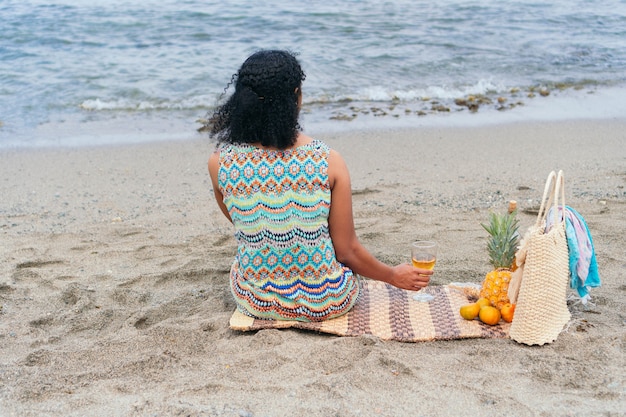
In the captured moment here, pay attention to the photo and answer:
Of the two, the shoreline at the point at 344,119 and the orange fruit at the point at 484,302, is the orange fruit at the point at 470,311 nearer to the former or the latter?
the orange fruit at the point at 484,302

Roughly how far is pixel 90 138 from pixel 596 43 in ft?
31.1

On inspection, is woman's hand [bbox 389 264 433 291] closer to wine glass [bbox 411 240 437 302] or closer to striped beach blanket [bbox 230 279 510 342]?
wine glass [bbox 411 240 437 302]

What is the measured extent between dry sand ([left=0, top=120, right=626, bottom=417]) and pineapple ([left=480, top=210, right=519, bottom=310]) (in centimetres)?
31

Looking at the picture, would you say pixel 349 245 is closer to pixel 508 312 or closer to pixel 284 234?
pixel 284 234

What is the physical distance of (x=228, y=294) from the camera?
3.93m

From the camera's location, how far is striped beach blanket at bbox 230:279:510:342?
10.7 ft

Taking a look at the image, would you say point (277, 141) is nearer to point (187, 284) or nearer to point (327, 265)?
point (327, 265)

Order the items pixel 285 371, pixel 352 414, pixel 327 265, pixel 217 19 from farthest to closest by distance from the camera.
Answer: pixel 217 19, pixel 327 265, pixel 285 371, pixel 352 414

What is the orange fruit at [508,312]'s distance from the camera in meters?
3.31

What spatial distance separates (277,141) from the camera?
9.93 ft

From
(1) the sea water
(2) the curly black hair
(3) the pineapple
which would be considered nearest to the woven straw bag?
(3) the pineapple

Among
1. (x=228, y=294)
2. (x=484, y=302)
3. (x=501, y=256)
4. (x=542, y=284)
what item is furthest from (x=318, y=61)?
(x=542, y=284)

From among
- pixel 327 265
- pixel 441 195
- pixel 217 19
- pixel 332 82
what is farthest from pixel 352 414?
pixel 217 19

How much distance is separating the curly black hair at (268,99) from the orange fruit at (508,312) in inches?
54.6
